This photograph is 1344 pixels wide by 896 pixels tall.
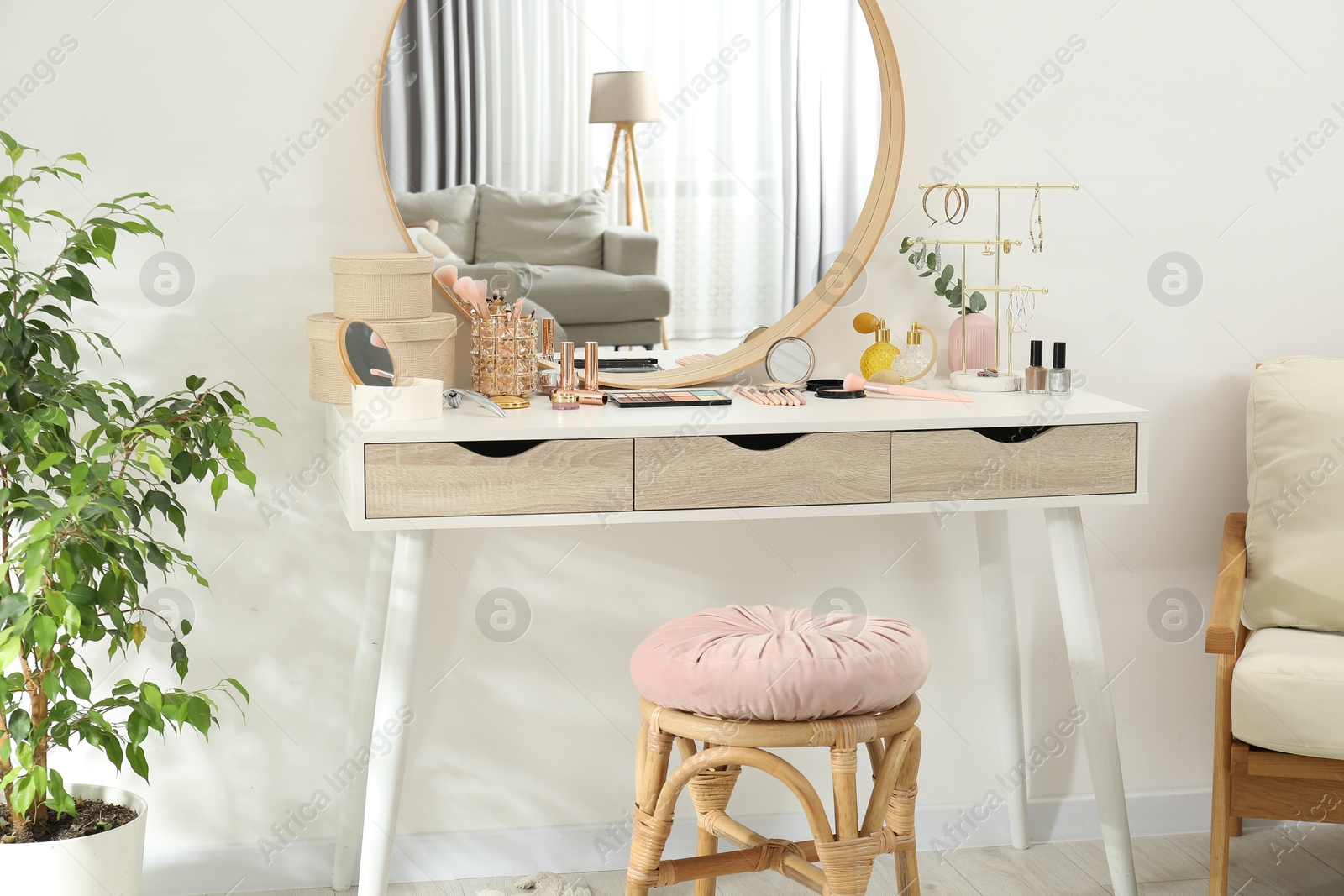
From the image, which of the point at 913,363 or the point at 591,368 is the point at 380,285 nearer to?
the point at 591,368

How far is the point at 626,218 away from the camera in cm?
206

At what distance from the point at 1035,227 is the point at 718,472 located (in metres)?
0.87

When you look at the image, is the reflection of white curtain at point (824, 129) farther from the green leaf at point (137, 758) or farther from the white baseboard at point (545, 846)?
the green leaf at point (137, 758)

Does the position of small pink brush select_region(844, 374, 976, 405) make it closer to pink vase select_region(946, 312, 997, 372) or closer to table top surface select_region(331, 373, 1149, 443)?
table top surface select_region(331, 373, 1149, 443)

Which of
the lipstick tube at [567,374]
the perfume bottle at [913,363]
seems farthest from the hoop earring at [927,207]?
the lipstick tube at [567,374]

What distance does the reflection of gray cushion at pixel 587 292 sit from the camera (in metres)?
2.05

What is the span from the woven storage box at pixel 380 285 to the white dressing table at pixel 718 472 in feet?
0.53

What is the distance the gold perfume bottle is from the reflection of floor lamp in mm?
436

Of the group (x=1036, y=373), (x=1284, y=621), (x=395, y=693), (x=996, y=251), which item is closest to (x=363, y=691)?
(x=395, y=693)

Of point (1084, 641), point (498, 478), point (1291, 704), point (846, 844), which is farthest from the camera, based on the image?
point (1084, 641)

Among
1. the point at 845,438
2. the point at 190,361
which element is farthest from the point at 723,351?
the point at 190,361

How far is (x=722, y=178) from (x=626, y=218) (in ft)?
0.59

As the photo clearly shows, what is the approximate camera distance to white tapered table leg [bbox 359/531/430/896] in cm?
175

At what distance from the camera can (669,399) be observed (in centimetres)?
187
